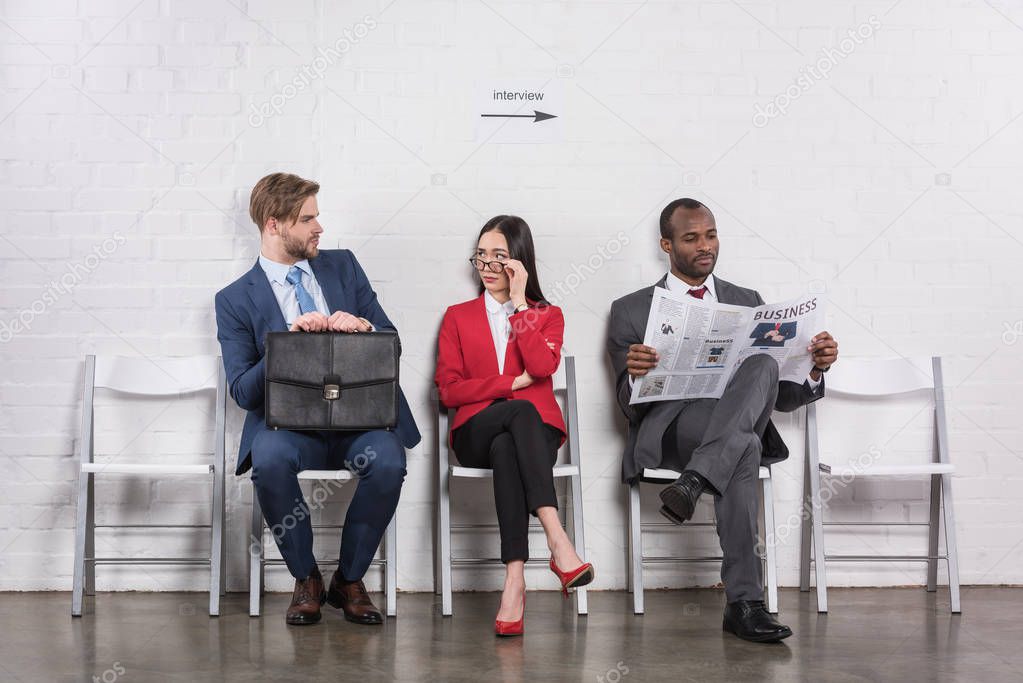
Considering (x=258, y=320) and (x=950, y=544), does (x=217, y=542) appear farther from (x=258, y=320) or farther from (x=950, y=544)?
(x=950, y=544)

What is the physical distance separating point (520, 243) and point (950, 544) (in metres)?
1.85

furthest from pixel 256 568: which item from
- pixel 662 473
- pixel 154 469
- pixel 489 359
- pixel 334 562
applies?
pixel 662 473

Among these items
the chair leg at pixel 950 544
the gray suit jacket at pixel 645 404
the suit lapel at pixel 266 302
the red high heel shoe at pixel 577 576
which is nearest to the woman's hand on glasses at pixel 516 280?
the gray suit jacket at pixel 645 404

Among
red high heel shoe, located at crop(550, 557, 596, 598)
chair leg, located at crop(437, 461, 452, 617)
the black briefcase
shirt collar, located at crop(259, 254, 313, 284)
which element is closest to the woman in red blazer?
red high heel shoe, located at crop(550, 557, 596, 598)

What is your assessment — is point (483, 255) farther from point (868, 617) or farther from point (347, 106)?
point (868, 617)

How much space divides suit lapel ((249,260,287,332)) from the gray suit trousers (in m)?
1.40

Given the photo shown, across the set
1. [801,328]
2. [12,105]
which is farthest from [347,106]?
[801,328]

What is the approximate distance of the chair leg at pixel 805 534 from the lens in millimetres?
3619

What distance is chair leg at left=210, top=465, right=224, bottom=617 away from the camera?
3.14 meters

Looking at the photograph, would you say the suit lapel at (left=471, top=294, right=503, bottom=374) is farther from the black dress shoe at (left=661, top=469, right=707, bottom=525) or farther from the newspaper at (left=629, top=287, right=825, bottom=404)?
the black dress shoe at (left=661, top=469, right=707, bottom=525)

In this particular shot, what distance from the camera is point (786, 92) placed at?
375 centimetres

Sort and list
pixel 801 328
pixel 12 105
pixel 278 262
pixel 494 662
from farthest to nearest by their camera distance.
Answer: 1. pixel 12 105
2. pixel 278 262
3. pixel 801 328
4. pixel 494 662

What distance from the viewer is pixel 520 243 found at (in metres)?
3.47

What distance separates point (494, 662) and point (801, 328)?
54.3 inches
